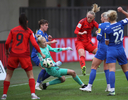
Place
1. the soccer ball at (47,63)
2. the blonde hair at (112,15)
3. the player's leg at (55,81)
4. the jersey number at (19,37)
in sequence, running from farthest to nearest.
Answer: the player's leg at (55,81), the soccer ball at (47,63), the blonde hair at (112,15), the jersey number at (19,37)

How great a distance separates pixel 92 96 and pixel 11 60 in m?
1.91

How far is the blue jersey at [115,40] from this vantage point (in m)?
6.26

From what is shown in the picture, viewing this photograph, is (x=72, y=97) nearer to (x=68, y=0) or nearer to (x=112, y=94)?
(x=112, y=94)

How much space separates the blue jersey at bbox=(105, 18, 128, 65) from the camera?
6258mm

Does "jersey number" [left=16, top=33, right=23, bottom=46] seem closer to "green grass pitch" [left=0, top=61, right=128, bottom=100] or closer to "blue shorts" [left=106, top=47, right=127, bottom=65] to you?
"green grass pitch" [left=0, top=61, right=128, bottom=100]

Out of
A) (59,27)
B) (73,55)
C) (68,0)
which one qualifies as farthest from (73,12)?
(68,0)

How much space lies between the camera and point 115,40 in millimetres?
6305

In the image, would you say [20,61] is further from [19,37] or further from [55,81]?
[55,81]

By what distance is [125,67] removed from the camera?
21.6 feet

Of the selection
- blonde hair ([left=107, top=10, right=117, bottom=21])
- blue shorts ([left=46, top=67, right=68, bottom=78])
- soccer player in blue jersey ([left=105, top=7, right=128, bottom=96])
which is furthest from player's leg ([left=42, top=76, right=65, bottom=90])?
blonde hair ([left=107, top=10, right=117, bottom=21])

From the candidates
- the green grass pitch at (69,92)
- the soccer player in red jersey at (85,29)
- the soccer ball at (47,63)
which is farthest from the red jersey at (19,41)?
the soccer player in red jersey at (85,29)

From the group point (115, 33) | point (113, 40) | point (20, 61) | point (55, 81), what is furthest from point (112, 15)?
point (55, 81)

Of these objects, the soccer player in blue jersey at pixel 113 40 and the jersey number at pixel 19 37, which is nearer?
the jersey number at pixel 19 37

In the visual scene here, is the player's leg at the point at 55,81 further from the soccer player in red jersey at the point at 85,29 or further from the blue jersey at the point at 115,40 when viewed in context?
the blue jersey at the point at 115,40
